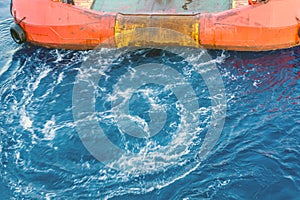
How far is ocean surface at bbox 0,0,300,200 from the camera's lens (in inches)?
531

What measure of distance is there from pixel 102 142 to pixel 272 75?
25.5 ft

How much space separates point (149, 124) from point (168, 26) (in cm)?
492

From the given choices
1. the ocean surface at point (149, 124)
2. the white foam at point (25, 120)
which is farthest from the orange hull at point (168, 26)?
the white foam at point (25, 120)

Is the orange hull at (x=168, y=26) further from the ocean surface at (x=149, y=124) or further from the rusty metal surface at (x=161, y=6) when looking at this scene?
the rusty metal surface at (x=161, y=6)

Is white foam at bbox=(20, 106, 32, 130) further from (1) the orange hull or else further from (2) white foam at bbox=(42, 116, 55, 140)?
(1) the orange hull

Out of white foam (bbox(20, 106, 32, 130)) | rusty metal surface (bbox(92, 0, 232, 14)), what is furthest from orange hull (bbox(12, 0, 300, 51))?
white foam (bbox(20, 106, 32, 130))

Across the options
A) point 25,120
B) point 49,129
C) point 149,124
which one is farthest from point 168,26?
point 25,120

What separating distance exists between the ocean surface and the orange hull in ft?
2.20

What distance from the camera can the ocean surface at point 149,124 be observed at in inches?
531

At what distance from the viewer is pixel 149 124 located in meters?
15.8

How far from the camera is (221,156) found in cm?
1429

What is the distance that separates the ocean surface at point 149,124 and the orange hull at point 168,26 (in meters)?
0.67

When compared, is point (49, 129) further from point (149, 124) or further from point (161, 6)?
point (161, 6)

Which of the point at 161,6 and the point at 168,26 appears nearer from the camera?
the point at 168,26
